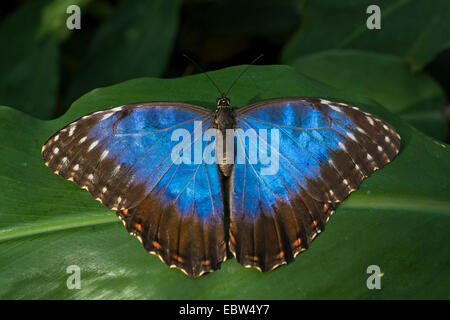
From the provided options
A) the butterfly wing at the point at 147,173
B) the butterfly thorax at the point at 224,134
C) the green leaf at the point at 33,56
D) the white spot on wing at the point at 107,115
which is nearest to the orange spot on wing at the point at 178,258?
the butterfly wing at the point at 147,173

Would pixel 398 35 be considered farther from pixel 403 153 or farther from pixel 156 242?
pixel 156 242

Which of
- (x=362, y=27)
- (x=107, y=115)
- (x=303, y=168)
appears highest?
(x=362, y=27)

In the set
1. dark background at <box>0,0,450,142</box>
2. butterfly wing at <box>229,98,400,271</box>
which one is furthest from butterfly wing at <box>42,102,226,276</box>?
dark background at <box>0,0,450,142</box>

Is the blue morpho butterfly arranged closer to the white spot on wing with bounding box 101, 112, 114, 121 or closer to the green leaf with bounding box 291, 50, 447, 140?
the white spot on wing with bounding box 101, 112, 114, 121

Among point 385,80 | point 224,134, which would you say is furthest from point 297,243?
point 385,80

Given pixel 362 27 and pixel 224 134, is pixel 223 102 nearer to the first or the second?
pixel 224 134

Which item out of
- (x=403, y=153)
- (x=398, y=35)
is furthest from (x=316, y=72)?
(x=403, y=153)

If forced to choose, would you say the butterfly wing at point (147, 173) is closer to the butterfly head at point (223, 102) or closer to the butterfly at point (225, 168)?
the butterfly at point (225, 168)
